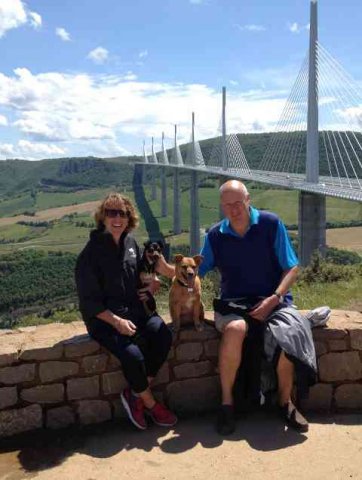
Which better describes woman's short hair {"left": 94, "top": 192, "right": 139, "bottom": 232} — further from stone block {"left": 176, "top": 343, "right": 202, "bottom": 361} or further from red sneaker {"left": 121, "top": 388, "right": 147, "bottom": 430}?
red sneaker {"left": 121, "top": 388, "right": 147, "bottom": 430}

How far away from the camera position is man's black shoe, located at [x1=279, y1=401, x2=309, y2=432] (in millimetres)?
2836

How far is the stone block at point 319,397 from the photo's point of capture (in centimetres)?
315

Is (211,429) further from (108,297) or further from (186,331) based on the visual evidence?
(108,297)

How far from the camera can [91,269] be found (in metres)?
2.84

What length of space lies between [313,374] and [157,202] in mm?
79068

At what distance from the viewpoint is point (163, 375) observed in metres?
3.14

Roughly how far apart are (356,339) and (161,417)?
127 centimetres

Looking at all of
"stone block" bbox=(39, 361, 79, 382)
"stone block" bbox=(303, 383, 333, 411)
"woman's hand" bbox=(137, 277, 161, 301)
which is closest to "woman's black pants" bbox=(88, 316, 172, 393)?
"woman's hand" bbox=(137, 277, 161, 301)

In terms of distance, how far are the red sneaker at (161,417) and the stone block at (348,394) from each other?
103 cm

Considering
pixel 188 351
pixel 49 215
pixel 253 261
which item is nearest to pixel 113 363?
pixel 188 351

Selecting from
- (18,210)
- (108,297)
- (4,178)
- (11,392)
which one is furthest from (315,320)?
(4,178)

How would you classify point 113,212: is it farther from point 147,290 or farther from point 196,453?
point 196,453

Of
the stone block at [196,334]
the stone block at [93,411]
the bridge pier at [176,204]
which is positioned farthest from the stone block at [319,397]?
the bridge pier at [176,204]

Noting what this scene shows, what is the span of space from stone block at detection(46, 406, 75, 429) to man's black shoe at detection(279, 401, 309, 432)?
1.21m
